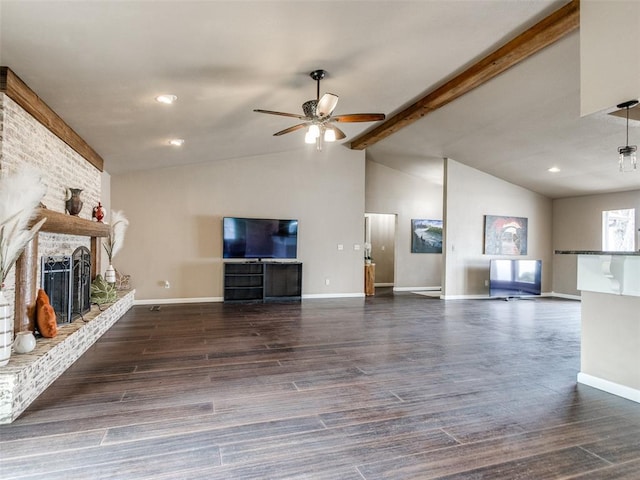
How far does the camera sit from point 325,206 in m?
8.34

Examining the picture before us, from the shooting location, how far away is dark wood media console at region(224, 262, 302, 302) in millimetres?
7445

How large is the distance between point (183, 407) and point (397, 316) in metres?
4.22

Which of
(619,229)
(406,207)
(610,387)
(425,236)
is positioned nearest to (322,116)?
(610,387)

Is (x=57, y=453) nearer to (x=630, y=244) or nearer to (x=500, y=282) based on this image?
(x=500, y=282)

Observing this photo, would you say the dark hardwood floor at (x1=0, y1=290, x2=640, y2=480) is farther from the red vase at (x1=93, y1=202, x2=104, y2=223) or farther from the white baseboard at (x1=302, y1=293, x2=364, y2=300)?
the white baseboard at (x1=302, y1=293, x2=364, y2=300)

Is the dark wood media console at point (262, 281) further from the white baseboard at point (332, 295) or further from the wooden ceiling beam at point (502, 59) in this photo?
the wooden ceiling beam at point (502, 59)

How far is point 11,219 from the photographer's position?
2557 millimetres

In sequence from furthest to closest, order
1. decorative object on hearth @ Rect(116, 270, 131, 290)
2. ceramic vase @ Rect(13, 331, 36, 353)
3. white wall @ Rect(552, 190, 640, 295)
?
white wall @ Rect(552, 190, 640, 295) < decorative object on hearth @ Rect(116, 270, 131, 290) < ceramic vase @ Rect(13, 331, 36, 353)

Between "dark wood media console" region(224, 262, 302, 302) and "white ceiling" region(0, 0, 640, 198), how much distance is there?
2286mm

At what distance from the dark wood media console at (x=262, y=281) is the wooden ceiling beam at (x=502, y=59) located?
365cm

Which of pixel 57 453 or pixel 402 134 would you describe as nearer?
pixel 57 453

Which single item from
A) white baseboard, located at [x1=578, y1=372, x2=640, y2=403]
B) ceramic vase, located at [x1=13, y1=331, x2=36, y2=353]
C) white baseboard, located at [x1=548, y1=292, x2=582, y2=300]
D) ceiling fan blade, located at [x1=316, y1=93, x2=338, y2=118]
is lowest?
white baseboard, located at [x1=548, y1=292, x2=582, y2=300]

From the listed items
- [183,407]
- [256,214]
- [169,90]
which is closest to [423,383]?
[183,407]

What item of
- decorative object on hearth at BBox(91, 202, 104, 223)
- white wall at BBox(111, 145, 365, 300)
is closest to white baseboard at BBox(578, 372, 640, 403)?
white wall at BBox(111, 145, 365, 300)
